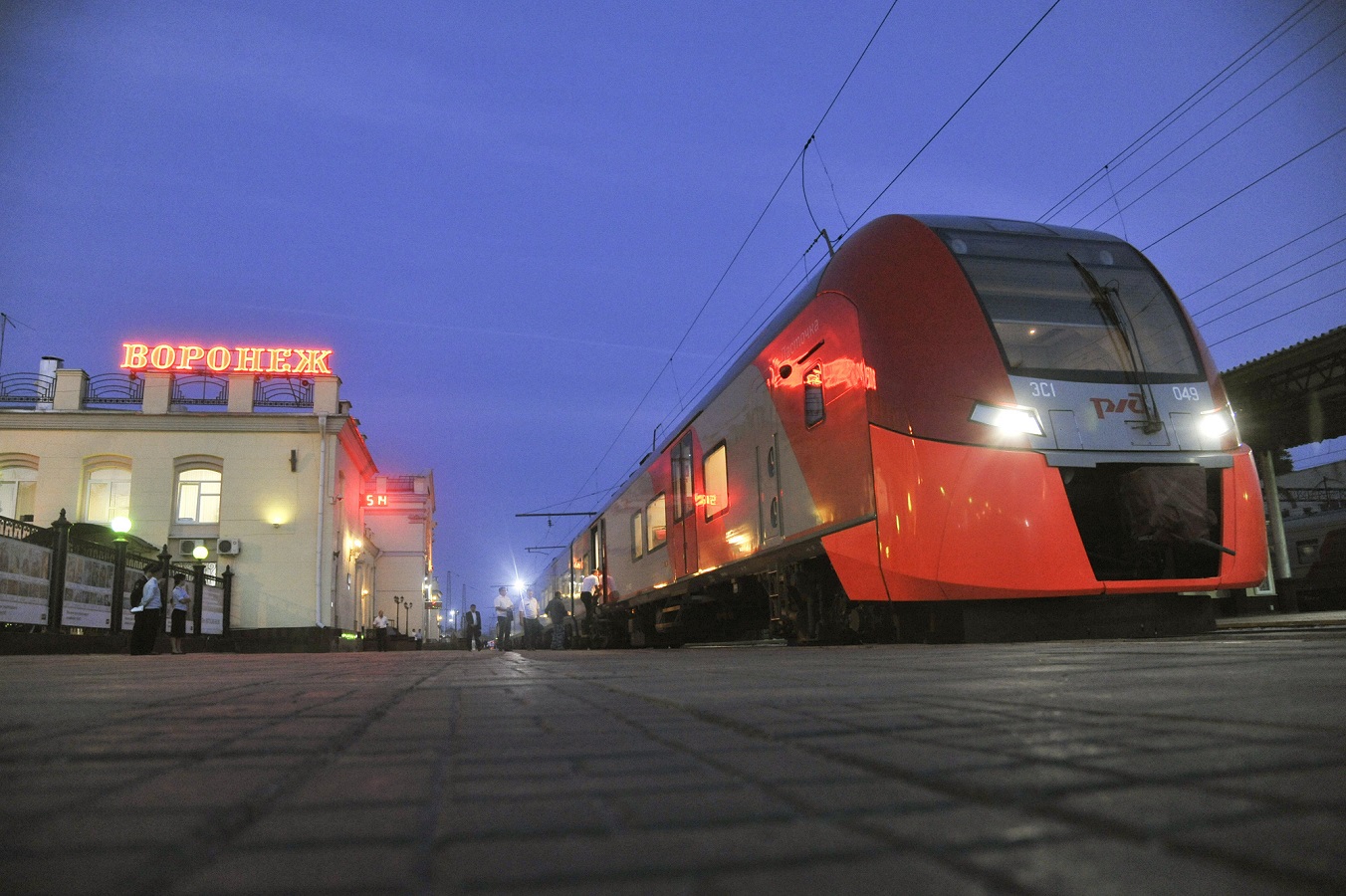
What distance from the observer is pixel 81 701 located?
2492 mm

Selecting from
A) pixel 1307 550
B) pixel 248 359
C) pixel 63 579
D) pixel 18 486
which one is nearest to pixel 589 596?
pixel 63 579

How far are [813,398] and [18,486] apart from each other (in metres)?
24.2

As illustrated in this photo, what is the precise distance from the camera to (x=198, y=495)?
23.4 meters

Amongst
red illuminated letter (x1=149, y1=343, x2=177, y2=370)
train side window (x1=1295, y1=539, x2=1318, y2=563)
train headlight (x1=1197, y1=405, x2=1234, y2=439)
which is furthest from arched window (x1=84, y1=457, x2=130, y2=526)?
train side window (x1=1295, y1=539, x2=1318, y2=563)

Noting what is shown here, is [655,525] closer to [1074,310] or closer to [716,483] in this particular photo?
[716,483]

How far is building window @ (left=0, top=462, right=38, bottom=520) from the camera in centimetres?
2262

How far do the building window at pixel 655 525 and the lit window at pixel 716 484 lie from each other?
2141 mm

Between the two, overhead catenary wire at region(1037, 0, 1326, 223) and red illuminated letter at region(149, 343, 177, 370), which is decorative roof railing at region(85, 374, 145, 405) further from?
overhead catenary wire at region(1037, 0, 1326, 223)

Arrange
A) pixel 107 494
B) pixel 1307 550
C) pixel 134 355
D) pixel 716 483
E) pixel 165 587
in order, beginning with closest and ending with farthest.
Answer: pixel 716 483, pixel 165 587, pixel 1307 550, pixel 107 494, pixel 134 355

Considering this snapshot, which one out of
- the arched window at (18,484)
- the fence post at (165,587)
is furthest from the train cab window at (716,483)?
the arched window at (18,484)

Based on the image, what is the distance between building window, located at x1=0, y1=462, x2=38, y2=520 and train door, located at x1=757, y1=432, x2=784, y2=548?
22675 mm

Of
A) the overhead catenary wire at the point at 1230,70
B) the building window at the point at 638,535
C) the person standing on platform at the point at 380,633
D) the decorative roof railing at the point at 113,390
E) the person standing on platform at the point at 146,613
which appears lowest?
the person standing on platform at the point at 380,633

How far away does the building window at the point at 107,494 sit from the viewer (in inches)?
901

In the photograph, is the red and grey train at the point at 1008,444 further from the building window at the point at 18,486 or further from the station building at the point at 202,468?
the building window at the point at 18,486
